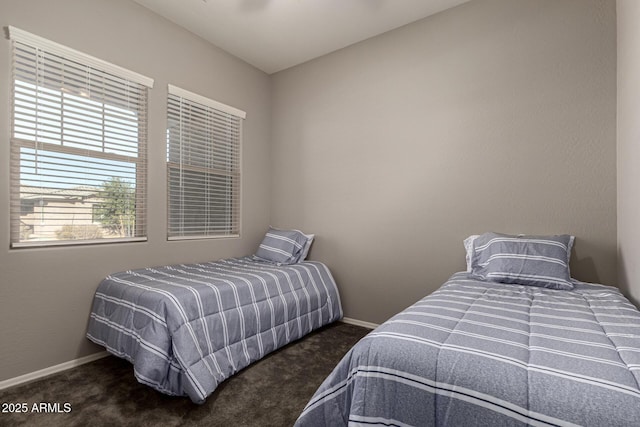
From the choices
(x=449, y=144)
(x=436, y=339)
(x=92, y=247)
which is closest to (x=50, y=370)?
(x=92, y=247)

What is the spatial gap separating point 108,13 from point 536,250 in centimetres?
348

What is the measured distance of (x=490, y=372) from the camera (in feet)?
2.88

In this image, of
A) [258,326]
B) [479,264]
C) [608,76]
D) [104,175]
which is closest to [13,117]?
[104,175]

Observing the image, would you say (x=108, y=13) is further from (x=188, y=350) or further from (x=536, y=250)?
(x=536, y=250)

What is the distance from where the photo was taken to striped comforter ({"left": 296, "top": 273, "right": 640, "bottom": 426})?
30.4 inches

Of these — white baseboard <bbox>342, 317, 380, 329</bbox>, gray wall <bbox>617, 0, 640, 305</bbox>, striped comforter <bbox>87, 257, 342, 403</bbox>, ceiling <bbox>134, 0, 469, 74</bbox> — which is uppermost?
ceiling <bbox>134, 0, 469, 74</bbox>

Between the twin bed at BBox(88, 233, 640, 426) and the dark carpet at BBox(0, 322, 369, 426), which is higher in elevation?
the twin bed at BBox(88, 233, 640, 426)

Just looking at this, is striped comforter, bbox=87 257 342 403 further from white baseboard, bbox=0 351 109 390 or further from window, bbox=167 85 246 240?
window, bbox=167 85 246 240

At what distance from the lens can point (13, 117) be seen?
1.99 metres

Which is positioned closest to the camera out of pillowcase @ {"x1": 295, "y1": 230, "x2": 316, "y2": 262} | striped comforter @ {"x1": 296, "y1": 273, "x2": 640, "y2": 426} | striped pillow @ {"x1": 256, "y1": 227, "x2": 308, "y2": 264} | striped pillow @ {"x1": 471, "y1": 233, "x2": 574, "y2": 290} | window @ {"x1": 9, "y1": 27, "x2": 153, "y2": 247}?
striped comforter @ {"x1": 296, "y1": 273, "x2": 640, "y2": 426}

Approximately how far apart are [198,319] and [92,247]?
1.08m

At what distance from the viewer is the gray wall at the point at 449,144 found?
2.12 m

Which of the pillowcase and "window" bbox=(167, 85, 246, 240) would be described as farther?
the pillowcase

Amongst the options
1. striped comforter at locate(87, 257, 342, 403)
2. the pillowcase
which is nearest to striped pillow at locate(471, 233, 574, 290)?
→ striped comforter at locate(87, 257, 342, 403)
